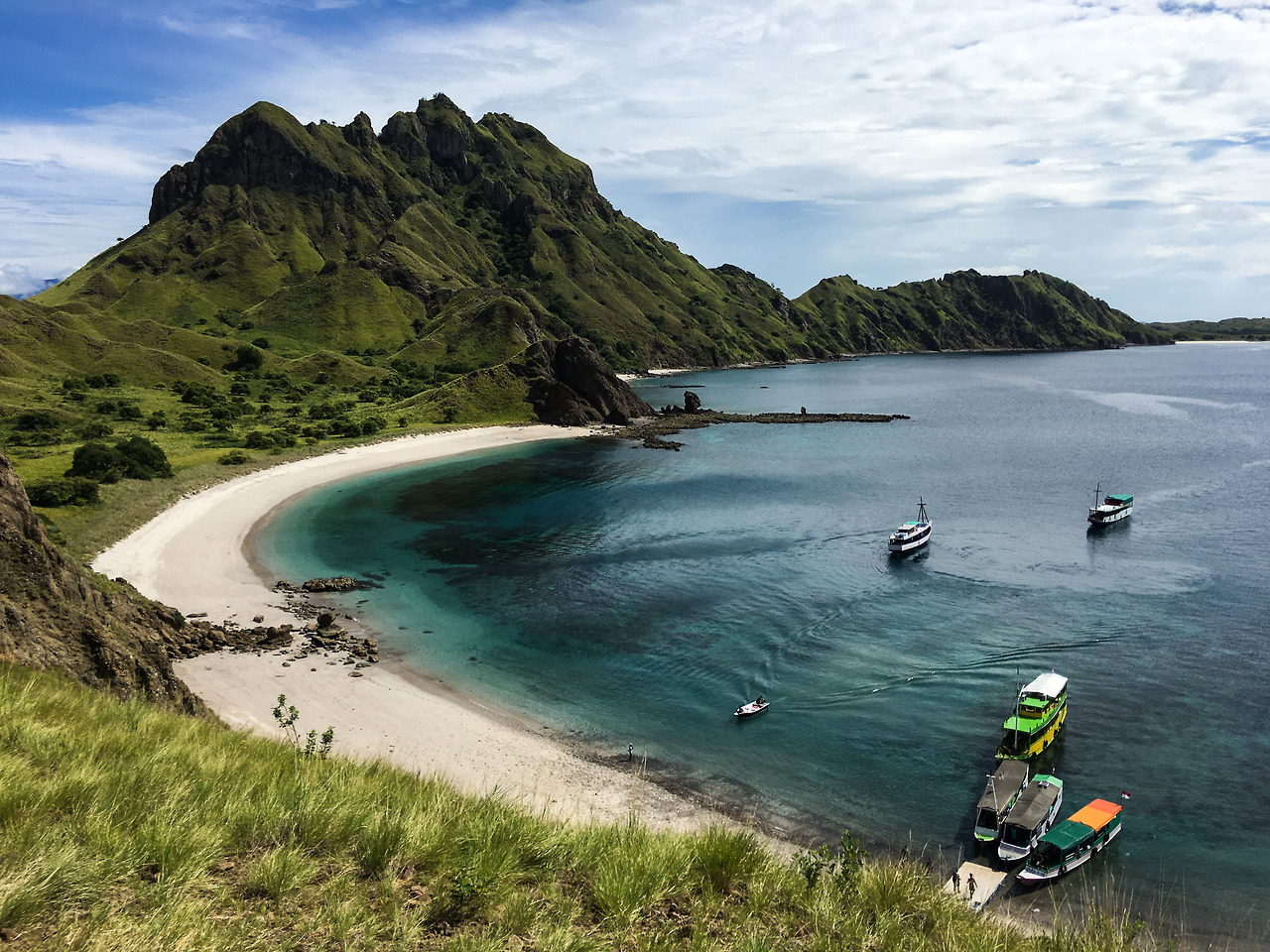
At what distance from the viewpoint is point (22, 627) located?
74.0 feet

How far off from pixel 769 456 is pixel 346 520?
6627cm

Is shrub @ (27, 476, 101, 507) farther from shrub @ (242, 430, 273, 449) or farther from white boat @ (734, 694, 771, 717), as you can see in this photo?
white boat @ (734, 694, 771, 717)

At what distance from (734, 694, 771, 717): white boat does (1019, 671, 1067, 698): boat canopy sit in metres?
12.1

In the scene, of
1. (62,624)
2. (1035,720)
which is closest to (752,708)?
(1035,720)

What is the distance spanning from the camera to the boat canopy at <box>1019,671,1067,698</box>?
112ft

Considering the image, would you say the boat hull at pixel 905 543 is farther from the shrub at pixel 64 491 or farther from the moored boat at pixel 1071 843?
the shrub at pixel 64 491

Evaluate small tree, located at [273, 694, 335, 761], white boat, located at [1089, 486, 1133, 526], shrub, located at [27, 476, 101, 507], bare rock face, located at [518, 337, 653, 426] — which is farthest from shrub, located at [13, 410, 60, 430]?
white boat, located at [1089, 486, 1133, 526]

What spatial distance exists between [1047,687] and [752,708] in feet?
45.9

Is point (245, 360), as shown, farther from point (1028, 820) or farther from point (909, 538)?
point (1028, 820)

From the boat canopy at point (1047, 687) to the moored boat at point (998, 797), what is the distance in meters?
5.68

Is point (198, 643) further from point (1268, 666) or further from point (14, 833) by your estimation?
point (1268, 666)

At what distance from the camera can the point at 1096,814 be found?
2695cm

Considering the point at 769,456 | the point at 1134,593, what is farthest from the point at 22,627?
the point at 769,456

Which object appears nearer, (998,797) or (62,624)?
(62,624)
